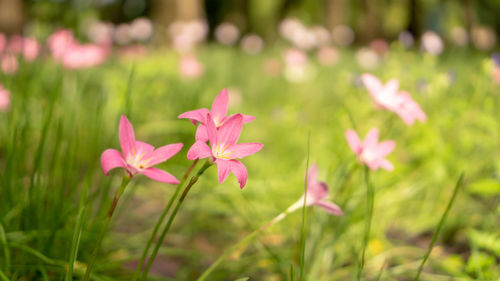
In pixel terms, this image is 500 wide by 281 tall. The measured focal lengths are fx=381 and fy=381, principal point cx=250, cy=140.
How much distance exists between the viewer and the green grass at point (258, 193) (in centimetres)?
110

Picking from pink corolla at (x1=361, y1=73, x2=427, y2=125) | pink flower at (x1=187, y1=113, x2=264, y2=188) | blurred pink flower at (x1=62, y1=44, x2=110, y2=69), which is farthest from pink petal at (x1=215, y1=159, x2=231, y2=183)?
blurred pink flower at (x1=62, y1=44, x2=110, y2=69)

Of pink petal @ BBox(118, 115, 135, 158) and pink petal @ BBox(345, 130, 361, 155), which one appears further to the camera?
pink petal @ BBox(345, 130, 361, 155)

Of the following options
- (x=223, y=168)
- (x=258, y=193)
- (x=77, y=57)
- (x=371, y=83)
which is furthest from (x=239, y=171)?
(x=77, y=57)

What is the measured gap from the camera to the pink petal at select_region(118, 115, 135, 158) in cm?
66

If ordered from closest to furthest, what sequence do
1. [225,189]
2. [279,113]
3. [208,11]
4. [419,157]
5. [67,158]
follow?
1. [67,158]
2. [225,189]
3. [419,157]
4. [279,113]
5. [208,11]

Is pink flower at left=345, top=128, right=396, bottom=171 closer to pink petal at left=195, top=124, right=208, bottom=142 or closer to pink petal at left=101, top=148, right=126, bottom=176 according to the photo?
pink petal at left=195, top=124, right=208, bottom=142

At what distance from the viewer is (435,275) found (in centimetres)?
137

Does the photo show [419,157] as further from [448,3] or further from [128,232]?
[448,3]

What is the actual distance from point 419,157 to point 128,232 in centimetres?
164

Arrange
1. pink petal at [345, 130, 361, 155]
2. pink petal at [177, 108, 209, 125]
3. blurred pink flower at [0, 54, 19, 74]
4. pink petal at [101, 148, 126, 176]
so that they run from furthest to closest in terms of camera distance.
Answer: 1. blurred pink flower at [0, 54, 19, 74]
2. pink petal at [345, 130, 361, 155]
3. pink petal at [177, 108, 209, 125]
4. pink petal at [101, 148, 126, 176]

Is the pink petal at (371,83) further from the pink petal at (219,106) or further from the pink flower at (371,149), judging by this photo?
the pink petal at (219,106)

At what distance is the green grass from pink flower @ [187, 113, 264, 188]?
28 cm

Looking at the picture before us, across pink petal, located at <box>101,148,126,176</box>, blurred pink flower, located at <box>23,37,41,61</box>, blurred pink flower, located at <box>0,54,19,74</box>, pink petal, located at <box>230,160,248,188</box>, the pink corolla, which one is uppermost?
pink petal, located at <box>101,148,126,176</box>

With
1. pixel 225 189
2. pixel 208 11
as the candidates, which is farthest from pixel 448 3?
pixel 225 189
